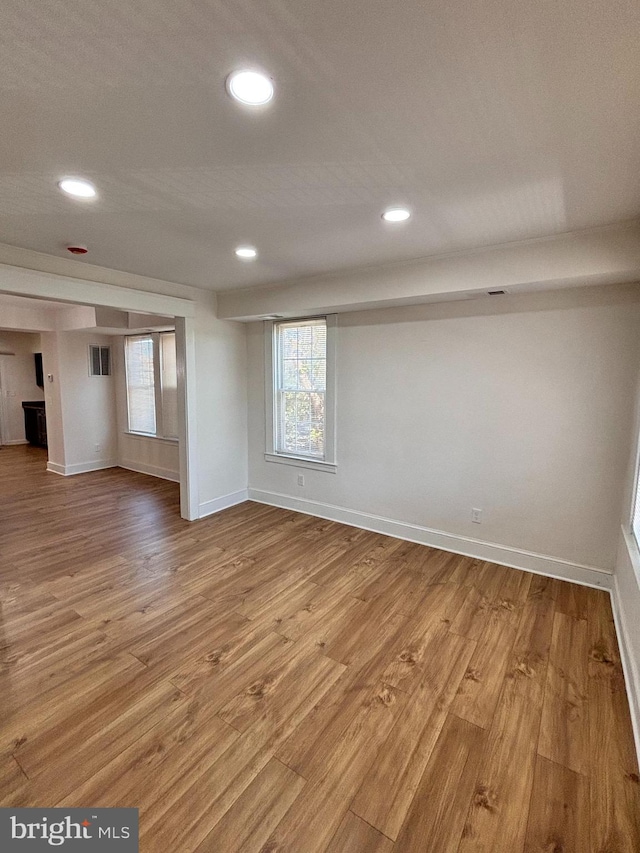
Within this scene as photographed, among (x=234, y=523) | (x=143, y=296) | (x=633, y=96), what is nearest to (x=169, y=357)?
(x=143, y=296)

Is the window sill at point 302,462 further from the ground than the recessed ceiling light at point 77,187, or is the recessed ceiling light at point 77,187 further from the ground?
the recessed ceiling light at point 77,187

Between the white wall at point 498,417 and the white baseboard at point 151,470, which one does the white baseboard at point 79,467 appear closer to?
the white baseboard at point 151,470

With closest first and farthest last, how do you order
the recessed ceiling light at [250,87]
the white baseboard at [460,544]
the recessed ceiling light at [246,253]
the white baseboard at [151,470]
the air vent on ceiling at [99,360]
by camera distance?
1. the recessed ceiling light at [250,87]
2. the recessed ceiling light at [246,253]
3. the white baseboard at [460,544]
4. the white baseboard at [151,470]
5. the air vent on ceiling at [99,360]

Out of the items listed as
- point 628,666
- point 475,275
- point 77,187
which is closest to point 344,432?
point 475,275

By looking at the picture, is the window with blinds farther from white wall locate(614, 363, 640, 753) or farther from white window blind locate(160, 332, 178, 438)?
white wall locate(614, 363, 640, 753)

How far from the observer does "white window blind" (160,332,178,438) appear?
5.88 meters

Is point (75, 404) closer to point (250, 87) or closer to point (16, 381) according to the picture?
point (16, 381)

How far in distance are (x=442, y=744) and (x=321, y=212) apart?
2773 mm

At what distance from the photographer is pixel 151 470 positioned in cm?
646

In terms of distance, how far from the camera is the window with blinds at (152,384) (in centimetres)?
593

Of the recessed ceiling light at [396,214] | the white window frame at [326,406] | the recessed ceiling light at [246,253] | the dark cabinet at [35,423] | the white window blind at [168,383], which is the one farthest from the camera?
the dark cabinet at [35,423]

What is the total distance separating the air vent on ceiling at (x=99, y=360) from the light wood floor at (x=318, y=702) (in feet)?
12.8

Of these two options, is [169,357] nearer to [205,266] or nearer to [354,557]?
[205,266]

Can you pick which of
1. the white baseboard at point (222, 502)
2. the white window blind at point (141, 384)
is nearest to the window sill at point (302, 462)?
the white baseboard at point (222, 502)
